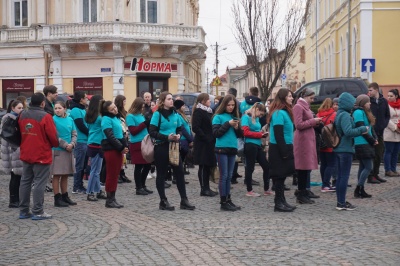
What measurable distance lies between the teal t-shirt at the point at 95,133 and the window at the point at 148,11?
82.2 ft

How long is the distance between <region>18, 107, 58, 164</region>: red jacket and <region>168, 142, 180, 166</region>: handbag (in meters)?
1.88

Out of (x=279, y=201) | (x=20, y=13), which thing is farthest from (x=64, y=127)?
(x=20, y=13)

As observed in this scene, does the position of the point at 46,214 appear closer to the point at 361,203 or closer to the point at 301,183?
the point at 301,183

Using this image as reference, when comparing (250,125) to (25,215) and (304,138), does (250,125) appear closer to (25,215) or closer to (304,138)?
(304,138)

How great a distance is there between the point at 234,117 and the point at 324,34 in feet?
143

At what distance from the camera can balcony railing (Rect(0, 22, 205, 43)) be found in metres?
36.8

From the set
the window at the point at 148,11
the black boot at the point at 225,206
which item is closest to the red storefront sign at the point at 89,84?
the window at the point at 148,11

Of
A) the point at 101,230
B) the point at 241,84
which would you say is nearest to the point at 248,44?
the point at 101,230

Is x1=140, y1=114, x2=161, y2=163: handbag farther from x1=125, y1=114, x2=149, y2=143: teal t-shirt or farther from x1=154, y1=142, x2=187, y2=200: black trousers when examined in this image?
x1=125, y1=114, x2=149, y2=143: teal t-shirt

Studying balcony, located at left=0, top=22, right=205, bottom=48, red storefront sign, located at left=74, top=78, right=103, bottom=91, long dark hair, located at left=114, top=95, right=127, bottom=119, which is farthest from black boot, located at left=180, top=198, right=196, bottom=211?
red storefront sign, located at left=74, top=78, right=103, bottom=91

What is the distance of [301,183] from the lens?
13.3 m

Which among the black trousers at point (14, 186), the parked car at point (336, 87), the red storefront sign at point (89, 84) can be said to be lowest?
the black trousers at point (14, 186)

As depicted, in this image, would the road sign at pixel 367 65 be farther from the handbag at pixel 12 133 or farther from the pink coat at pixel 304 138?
the handbag at pixel 12 133

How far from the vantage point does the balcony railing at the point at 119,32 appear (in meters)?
36.8
